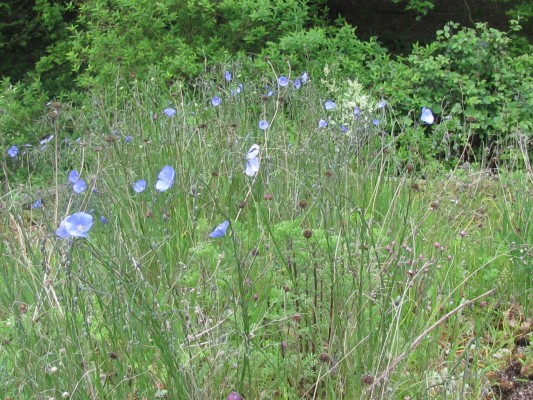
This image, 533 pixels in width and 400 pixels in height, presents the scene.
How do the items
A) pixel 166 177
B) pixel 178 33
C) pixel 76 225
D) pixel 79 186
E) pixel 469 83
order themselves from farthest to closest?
pixel 178 33, pixel 469 83, pixel 79 186, pixel 166 177, pixel 76 225

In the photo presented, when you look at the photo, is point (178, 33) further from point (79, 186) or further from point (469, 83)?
point (79, 186)

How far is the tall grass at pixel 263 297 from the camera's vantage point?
77.4 inches

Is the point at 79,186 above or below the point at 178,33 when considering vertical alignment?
above

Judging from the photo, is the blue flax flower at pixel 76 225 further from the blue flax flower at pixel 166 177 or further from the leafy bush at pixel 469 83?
the leafy bush at pixel 469 83

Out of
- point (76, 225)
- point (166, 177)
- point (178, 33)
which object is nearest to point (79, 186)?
point (166, 177)

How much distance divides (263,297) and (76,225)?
884mm

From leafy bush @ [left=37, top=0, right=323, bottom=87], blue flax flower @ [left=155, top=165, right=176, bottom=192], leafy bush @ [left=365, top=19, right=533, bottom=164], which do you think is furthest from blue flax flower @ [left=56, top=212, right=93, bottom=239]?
leafy bush @ [left=365, top=19, right=533, bottom=164]

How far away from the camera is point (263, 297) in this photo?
2516 mm

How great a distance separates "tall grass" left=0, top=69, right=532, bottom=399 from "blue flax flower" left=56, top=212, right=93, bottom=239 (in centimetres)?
7

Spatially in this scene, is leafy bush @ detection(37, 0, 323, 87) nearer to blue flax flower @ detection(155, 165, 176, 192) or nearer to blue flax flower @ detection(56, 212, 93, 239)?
blue flax flower @ detection(155, 165, 176, 192)

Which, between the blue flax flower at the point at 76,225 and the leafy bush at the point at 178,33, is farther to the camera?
the leafy bush at the point at 178,33

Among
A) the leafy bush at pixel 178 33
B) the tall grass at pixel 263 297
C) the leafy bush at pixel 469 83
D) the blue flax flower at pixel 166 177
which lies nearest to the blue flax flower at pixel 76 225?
the tall grass at pixel 263 297

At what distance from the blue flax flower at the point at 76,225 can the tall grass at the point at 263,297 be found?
0.24 feet

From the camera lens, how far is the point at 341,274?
7.35ft
